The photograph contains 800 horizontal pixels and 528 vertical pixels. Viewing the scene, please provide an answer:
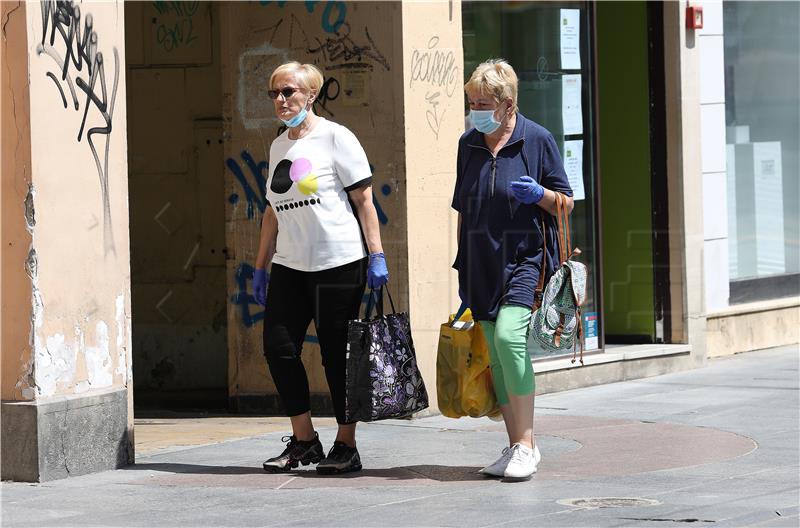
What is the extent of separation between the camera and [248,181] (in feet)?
33.1

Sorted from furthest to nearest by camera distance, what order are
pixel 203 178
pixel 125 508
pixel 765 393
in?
1. pixel 203 178
2. pixel 765 393
3. pixel 125 508

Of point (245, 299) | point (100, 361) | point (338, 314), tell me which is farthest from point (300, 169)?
point (245, 299)

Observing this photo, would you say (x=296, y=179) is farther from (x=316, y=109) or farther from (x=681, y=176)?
(x=681, y=176)

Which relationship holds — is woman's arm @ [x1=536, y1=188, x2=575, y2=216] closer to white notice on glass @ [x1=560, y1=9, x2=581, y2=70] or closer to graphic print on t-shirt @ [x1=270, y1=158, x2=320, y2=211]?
graphic print on t-shirt @ [x1=270, y1=158, x2=320, y2=211]

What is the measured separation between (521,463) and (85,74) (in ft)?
9.15

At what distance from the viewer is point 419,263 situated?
9.61 meters

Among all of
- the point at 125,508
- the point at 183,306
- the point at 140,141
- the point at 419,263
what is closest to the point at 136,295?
the point at 183,306

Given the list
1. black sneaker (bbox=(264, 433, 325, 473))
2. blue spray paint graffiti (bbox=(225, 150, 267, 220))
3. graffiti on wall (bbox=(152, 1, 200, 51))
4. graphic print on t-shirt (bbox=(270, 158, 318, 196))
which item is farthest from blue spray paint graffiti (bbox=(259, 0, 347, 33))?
black sneaker (bbox=(264, 433, 325, 473))

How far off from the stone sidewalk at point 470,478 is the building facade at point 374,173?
55cm

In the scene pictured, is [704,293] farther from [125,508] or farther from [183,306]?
[125,508]

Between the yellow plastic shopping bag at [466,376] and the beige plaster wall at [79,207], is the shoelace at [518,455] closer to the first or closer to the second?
the yellow plastic shopping bag at [466,376]

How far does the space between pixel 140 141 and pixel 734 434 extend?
5.05 m

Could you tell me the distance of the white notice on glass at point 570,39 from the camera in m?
11.4

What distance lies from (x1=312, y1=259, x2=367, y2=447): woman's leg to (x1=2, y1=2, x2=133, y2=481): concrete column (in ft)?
3.46
